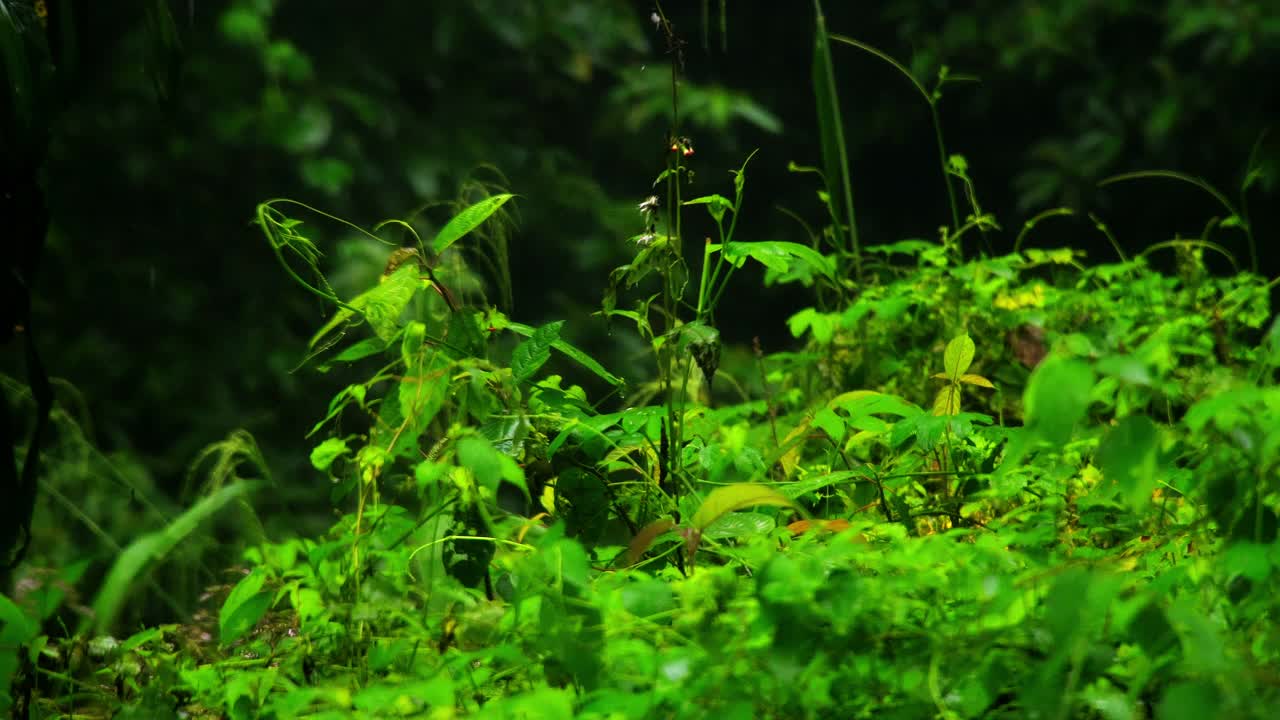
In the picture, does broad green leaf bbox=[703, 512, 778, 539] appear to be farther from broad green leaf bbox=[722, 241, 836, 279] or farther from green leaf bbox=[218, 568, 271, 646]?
green leaf bbox=[218, 568, 271, 646]

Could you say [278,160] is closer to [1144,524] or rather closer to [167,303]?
[167,303]

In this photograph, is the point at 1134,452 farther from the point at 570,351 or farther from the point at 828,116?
the point at 828,116

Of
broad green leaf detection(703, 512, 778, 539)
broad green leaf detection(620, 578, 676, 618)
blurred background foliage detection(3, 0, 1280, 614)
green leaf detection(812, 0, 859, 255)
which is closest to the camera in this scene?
broad green leaf detection(620, 578, 676, 618)

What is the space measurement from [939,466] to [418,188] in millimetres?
3692

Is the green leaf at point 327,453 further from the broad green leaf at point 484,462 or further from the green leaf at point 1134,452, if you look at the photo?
the green leaf at point 1134,452

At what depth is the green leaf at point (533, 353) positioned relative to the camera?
3.19 feet

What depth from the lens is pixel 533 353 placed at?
0.98m

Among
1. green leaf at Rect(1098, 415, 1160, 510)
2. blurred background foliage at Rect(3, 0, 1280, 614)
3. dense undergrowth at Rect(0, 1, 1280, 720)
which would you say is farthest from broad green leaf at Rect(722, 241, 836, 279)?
blurred background foliage at Rect(3, 0, 1280, 614)

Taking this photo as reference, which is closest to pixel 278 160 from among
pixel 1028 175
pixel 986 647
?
pixel 1028 175

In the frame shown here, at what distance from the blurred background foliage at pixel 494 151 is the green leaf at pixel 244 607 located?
93.0 inches

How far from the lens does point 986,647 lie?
0.64 meters

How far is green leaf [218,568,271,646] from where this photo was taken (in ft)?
2.88

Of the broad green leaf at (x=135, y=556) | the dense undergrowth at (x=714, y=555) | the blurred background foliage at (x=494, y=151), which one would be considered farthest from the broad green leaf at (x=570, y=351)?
the blurred background foliage at (x=494, y=151)

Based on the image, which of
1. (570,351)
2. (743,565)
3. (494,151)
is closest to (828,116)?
(570,351)
